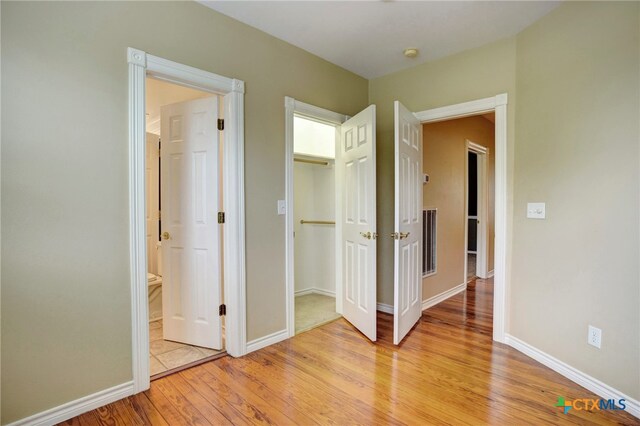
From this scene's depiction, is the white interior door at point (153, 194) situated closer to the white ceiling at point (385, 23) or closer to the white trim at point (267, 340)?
the white trim at point (267, 340)

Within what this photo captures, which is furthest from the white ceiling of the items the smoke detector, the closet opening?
the closet opening

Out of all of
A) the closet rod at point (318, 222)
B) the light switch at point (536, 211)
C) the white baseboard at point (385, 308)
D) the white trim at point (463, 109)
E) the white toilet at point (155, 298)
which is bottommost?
the white baseboard at point (385, 308)

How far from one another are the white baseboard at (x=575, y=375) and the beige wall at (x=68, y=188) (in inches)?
112

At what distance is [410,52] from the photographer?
2.91 metres

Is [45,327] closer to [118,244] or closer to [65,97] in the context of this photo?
[118,244]

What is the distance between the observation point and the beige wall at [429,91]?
2.73 metres

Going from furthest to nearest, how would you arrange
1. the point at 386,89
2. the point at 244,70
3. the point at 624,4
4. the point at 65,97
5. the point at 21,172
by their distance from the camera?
the point at 386,89 < the point at 244,70 < the point at 624,4 < the point at 65,97 < the point at 21,172

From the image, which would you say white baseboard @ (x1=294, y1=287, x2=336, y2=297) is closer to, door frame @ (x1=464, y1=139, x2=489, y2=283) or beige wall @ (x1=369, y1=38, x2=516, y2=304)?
beige wall @ (x1=369, y1=38, x2=516, y2=304)

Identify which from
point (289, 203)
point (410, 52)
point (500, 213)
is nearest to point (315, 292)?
point (289, 203)

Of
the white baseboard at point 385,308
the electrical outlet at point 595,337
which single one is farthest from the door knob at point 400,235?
the electrical outlet at point 595,337

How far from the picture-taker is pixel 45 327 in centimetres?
169

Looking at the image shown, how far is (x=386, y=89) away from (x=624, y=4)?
6.36 feet

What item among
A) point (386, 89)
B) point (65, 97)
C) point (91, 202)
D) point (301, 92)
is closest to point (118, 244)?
point (91, 202)

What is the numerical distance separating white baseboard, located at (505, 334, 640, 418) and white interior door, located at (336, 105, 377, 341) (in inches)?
45.7
